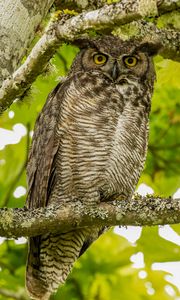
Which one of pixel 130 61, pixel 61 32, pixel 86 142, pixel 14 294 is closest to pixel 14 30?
pixel 61 32

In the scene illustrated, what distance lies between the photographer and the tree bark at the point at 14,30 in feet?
10.2

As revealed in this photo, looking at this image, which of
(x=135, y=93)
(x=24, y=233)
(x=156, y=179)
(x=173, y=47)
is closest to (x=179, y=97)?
(x=156, y=179)

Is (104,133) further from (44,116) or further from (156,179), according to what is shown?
(156,179)

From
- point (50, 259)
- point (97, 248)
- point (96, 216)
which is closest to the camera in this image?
point (96, 216)

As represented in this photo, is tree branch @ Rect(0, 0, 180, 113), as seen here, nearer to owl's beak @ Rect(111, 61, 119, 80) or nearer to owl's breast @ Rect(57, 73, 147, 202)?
owl's breast @ Rect(57, 73, 147, 202)

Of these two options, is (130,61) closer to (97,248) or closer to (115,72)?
(115,72)

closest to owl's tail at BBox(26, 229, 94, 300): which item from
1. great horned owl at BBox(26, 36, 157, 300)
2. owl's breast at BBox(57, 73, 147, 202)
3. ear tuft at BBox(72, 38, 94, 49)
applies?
great horned owl at BBox(26, 36, 157, 300)

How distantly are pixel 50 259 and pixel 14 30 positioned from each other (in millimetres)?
2020

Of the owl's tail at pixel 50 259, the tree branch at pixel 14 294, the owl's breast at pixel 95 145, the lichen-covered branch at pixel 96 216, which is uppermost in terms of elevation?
the owl's breast at pixel 95 145

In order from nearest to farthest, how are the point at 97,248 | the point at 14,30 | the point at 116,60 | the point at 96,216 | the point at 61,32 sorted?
the point at 61,32
the point at 14,30
the point at 96,216
the point at 116,60
the point at 97,248

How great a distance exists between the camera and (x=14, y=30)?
124 inches

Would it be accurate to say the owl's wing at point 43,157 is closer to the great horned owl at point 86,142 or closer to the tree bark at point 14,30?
the great horned owl at point 86,142

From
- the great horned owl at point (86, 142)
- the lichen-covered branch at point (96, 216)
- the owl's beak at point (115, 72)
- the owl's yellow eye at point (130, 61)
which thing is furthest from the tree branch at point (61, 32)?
the owl's yellow eye at point (130, 61)

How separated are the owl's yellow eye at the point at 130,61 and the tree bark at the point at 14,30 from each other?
5.53 ft
